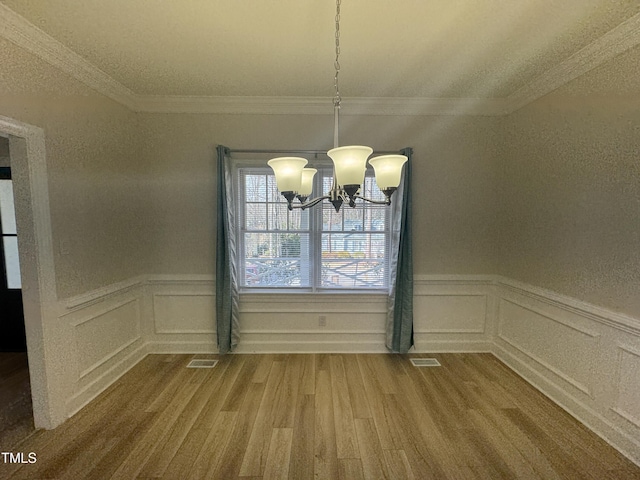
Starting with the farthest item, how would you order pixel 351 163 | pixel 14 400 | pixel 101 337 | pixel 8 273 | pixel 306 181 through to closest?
pixel 8 273, pixel 101 337, pixel 14 400, pixel 306 181, pixel 351 163

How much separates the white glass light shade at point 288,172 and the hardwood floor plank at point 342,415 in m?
1.70

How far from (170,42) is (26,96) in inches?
38.4

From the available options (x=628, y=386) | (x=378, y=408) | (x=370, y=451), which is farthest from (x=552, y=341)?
(x=370, y=451)

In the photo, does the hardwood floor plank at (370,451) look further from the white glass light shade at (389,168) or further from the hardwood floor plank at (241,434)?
the white glass light shade at (389,168)

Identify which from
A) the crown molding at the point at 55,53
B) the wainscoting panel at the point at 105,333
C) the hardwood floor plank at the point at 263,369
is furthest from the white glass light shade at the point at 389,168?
the wainscoting panel at the point at 105,333

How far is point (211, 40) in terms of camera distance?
1.98m

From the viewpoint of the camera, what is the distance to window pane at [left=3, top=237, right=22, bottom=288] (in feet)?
9.96

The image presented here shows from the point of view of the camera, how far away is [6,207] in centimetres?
299

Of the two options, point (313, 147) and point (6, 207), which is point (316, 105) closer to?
point (313, 147)

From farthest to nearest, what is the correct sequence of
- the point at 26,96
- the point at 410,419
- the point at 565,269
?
the point at 565,269 < the point at 410,419 < the point at 26,96

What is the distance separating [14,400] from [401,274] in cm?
354

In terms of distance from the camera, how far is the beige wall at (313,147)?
3.00 metres

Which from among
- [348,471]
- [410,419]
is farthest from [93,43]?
[410,419]

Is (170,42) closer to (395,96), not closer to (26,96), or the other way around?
(26,96)
